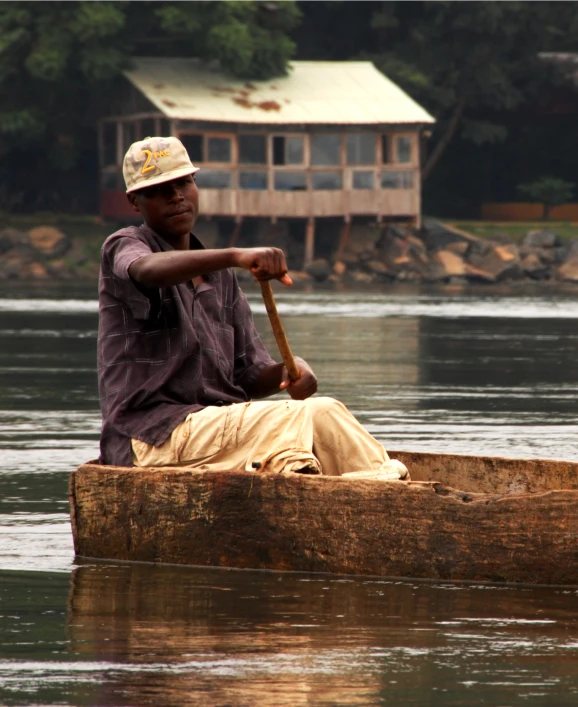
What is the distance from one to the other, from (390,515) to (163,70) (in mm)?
33281

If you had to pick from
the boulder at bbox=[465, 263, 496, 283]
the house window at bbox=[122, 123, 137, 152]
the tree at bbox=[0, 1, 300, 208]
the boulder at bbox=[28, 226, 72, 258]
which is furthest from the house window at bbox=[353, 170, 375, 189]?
the boulder at bbox=[28, 226, 72, 258]

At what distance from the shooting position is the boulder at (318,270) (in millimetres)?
37406

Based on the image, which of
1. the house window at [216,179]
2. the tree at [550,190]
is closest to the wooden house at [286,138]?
the house window at [216,179]

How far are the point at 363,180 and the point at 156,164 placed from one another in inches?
1330

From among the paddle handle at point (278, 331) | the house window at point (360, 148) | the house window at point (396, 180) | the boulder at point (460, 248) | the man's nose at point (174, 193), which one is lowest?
the boulder at point (460, 248)

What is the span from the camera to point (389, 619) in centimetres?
509

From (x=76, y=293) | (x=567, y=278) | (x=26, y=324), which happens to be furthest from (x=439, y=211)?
(x=26, y=324)

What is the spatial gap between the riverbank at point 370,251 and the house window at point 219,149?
147 centimetres

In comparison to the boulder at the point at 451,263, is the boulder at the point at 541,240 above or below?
above

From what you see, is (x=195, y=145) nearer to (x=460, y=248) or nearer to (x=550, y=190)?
(x=460, y=248)

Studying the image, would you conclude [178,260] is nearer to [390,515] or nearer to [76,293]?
[390,515]

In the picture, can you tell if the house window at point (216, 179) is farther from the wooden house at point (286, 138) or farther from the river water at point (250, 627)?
the river water at point (250, 627)

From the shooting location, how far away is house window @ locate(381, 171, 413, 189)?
3959 cm

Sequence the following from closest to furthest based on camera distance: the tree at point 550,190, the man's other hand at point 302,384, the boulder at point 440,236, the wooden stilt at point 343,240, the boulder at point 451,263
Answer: the man's other hand at point 302,384, the boulder at point 451,263, the boulder at point 440,236, the wooden stilt at point 343,240, the tree at point 550,190
